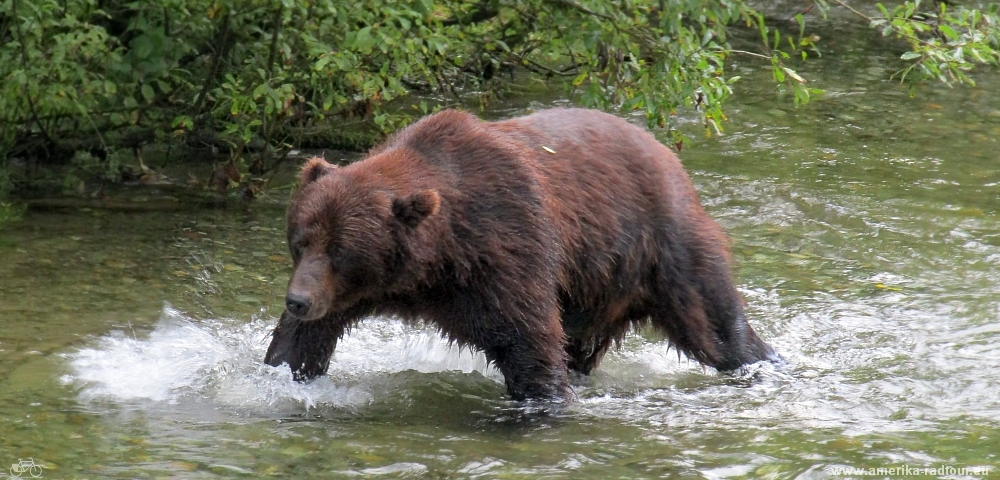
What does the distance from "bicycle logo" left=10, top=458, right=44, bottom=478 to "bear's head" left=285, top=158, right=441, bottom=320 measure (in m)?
1.27

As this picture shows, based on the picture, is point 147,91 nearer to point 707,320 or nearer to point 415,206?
point 415,206

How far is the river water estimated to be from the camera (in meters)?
5.20

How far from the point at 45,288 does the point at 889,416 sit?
525 cm

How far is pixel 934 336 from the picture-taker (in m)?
7.42

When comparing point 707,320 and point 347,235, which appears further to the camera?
point 707,320

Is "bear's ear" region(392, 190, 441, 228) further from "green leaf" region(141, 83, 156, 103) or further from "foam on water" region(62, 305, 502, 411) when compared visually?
"green leaf" region(141, 83, 156, 103)

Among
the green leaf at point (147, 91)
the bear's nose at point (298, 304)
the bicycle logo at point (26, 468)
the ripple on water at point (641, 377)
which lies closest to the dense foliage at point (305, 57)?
the green leaf at point (147, 91)

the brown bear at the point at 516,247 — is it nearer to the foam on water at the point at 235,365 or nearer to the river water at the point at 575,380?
the foam on water at the point at 235,365

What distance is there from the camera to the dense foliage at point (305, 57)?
8.30m

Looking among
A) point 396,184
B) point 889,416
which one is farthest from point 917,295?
point 396,184

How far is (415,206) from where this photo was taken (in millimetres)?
5547

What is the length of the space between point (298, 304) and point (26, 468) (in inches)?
52.1

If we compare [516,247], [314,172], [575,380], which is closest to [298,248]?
[314,172]

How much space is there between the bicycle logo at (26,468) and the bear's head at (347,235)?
1270 millimetres
